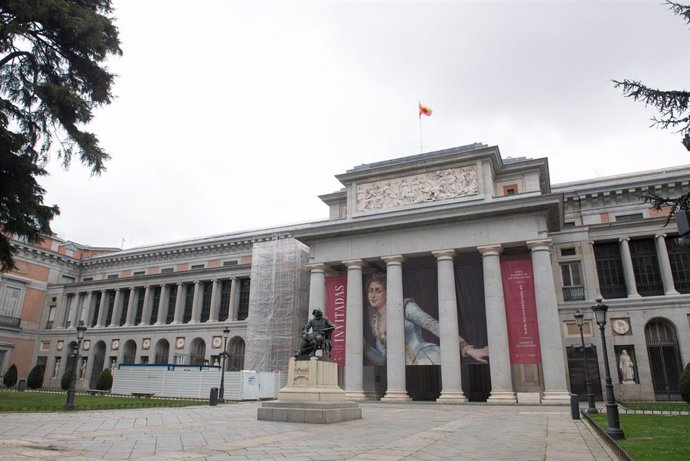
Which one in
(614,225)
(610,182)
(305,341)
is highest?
(610,182)

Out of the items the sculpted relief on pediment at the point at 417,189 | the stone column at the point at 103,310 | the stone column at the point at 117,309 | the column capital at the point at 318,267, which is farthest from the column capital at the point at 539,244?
the stone column at the point at 103,310

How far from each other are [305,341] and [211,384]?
18.1 m

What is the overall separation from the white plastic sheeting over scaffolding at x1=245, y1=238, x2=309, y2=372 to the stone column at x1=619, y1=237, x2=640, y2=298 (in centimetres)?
2327

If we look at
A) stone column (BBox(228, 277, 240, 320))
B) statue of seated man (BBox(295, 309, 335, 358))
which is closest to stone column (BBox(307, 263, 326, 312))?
statue of seated man (BBox(295, 309, 335, 358))

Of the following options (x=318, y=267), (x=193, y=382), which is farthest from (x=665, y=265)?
(x=193, y=382)

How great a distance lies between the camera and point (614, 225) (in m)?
33.8

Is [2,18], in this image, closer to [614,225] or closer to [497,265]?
[497,265]

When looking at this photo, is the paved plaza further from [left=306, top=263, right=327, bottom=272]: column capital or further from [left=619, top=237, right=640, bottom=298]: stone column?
[left=619, top=237, right=640, bottom=298]: stone column

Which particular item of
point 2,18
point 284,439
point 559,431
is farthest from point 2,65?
point 559,431

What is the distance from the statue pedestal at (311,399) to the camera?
15.0m

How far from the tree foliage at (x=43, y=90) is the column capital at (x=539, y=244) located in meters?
22.9

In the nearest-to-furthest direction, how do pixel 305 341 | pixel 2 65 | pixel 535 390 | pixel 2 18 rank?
pixel 305 341 → pixel 2 18 → pixel 2 65 → pixel 535 390

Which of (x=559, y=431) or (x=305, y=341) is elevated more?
(x=305, y=341)

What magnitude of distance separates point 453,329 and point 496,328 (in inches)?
95.2
